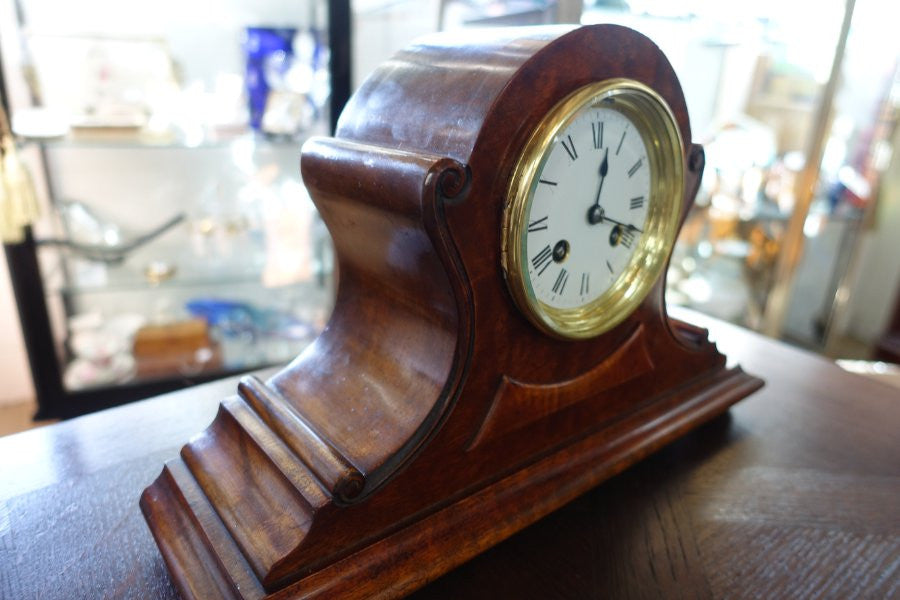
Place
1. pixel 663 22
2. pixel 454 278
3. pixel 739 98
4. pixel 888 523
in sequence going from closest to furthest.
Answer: pixel 454 278 → pixel 888 523 → pixel 663 22 → pixel 739 98

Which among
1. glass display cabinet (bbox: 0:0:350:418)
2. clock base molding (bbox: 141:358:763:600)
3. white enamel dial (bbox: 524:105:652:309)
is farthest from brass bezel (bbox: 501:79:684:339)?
glass display cabinet (bbox: 0:0:350:418)

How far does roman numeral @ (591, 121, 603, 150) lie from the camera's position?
1.96ft

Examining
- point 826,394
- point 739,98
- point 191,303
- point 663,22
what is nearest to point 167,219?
point 191,303

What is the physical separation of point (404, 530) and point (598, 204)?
374 millimetres

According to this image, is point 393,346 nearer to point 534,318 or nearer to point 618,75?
point 534,318

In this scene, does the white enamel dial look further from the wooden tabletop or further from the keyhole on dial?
the wooden tabletop

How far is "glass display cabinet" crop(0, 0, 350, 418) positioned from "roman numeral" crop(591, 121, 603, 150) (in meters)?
1.17

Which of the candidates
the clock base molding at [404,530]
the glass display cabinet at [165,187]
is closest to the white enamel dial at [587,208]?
the clock base molding at [404,530]

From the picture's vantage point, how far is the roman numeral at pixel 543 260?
595 mm

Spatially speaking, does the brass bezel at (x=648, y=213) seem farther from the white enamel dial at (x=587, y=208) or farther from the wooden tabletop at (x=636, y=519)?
→ the wooden tabletop at (x=636, y=519)

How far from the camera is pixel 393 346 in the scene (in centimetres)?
61

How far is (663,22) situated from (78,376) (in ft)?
6.42

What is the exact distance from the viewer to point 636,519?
633mm

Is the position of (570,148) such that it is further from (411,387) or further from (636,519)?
(636,519)
